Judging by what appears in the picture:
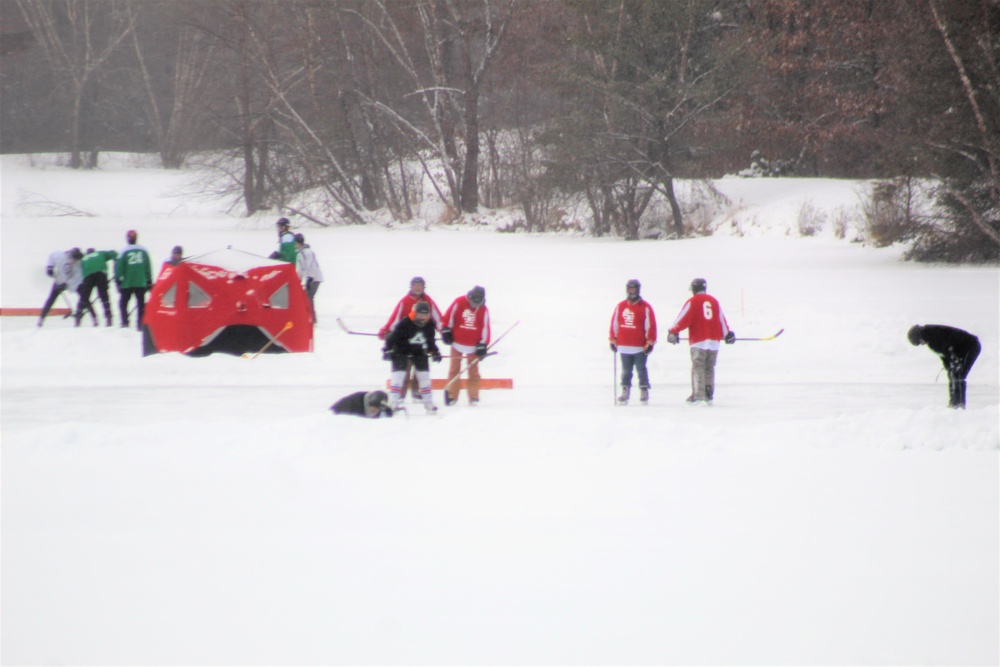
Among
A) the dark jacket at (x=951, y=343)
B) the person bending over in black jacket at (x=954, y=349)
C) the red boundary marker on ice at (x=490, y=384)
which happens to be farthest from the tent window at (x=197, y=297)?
the dark jacket at (x=951, y=343)

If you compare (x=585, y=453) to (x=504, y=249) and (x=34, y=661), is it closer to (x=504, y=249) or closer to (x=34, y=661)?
(x=34, y=661)

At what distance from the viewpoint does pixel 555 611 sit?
570cm

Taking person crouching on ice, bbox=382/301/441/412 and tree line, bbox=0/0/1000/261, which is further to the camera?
tree line, bbox=0/0/1000/261

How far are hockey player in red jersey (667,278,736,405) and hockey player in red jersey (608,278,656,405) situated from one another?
1.02ft

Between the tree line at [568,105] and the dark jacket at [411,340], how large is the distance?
16225 mm

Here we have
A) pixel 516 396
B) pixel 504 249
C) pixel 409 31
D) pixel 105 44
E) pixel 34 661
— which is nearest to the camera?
pixel 34 661

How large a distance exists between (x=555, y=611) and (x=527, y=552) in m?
0.89

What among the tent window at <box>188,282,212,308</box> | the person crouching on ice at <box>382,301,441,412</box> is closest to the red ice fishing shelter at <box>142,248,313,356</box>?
the tent window at <box>188,282,212,308</box>

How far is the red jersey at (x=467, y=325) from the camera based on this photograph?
11867 millimetres

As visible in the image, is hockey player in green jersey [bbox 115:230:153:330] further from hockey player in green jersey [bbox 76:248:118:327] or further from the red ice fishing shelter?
the red ice fishing shelter

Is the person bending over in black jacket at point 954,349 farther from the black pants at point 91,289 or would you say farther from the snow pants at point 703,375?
the black pants at point 91,289

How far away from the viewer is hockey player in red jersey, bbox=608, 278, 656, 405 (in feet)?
38.9

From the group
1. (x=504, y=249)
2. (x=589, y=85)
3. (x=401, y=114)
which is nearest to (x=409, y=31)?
(x=401, y=114)

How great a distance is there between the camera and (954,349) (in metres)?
10.5
